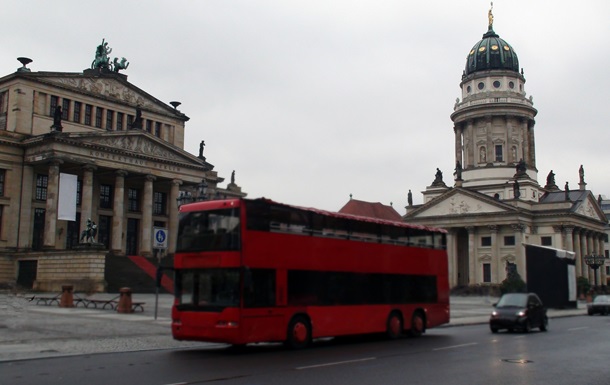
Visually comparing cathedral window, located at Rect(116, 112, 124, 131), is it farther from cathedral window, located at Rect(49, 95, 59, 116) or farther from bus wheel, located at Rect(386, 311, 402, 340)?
bus wheel, located at Rect(386, 311, 402, 340)

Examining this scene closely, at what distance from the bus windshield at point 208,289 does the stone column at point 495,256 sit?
8092cm

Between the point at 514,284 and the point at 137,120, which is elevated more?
the point at 137,120

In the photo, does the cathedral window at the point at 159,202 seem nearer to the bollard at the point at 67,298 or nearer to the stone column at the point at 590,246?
the bollard at the point at 67,298

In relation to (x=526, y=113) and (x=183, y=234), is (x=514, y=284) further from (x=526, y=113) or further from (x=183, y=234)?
(x=183, y=234)

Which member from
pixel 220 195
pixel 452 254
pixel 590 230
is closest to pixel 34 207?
pixel 220 195

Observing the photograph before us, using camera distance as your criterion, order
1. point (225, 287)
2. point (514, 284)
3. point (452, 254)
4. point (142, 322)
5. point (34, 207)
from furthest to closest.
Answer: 1. point (452, 254)
2. point (514, 284)
3. point (34, 207)
4. point (142, 322)
5. point (225, 287)

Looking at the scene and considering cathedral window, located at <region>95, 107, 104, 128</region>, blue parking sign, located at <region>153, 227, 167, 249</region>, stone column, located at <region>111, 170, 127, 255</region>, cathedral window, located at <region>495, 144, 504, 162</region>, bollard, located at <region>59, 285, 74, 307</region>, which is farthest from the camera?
cathedral window, located at <region>495, 144, 504, 162</region>

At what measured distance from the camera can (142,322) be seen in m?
27.5

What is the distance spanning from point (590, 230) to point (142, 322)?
8839 cm

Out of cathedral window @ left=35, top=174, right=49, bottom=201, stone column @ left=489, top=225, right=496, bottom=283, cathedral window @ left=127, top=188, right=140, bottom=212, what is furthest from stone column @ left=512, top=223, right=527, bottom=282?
cathedral window @ left=35, top=174, right=49, bottom=201

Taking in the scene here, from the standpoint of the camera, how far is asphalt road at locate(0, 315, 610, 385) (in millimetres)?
13102

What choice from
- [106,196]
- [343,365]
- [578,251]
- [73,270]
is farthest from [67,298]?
[578,251]

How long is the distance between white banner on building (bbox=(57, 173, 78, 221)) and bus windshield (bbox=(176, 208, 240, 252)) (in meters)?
39.4

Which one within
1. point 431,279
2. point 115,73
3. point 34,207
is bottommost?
point 431,279
